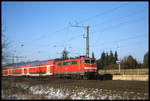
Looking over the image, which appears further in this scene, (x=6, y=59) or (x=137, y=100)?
(x=6, y=59)

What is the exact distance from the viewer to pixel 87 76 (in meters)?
28.8

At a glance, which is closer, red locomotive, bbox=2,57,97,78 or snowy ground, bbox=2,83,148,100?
snowy ground, bbox=2,83,148,100

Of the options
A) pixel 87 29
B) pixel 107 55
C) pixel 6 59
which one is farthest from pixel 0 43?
pixel 107 55

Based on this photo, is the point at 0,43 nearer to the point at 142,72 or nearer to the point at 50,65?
the point at 50,65

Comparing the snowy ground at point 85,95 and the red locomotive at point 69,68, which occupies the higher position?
the red locomotive at point 69,68

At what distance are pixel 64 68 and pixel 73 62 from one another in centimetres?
221

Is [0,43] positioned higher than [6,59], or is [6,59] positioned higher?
[0,43]

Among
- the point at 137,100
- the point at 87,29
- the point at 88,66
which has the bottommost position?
the point at 137,100

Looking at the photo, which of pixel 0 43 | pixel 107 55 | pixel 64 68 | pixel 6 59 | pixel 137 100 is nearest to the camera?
pixel 137 100

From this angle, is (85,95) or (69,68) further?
(69,68)

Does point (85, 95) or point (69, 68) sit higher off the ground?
point (69, 68)

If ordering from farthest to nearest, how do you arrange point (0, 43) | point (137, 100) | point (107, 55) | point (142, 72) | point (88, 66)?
1. point (107, 55)
2. point (142, 72)
3. point (88, 66)
4. point (0, 43)
5. point (137, 100)

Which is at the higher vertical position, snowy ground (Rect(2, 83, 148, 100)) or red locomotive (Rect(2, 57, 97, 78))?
red locomotive (Rect(2, 57, 97, 78))

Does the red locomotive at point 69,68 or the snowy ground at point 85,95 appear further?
the red locomotive at point 69,68
